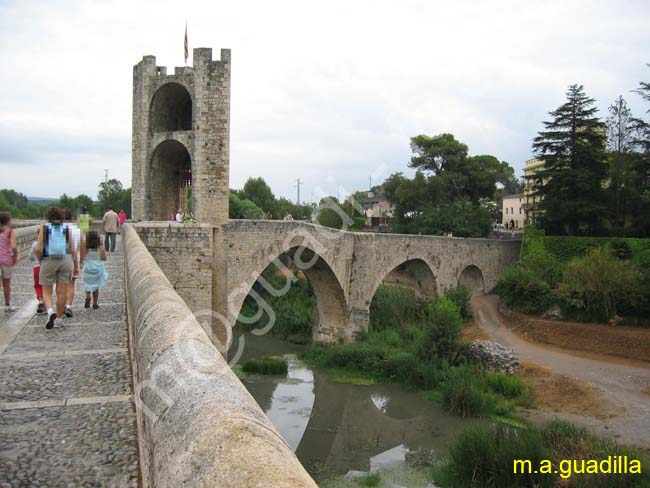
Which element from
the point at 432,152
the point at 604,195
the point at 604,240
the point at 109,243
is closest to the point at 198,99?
the point at 109,243

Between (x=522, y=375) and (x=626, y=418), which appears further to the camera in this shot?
(x=522, y=375)

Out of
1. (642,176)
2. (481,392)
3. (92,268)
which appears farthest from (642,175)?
(92,268)

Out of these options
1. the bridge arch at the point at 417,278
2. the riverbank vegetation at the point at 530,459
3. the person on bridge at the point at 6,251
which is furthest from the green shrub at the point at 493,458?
the bridge arch at the point at 417,278

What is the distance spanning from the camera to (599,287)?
1873 cm

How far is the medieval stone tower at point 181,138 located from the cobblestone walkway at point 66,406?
929cm

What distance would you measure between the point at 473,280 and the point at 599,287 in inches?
439

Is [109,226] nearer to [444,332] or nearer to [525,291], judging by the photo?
[444,332]

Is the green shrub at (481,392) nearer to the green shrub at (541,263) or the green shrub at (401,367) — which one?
the green shrub at (401,367)

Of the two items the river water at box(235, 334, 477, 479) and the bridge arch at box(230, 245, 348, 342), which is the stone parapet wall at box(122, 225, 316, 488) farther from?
the bridge arch at box(230, 245, 348, 342)

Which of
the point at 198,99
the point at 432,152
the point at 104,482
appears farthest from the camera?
the point at 432,152

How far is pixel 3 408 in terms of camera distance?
9.96 feet

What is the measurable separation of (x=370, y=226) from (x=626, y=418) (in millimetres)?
33405

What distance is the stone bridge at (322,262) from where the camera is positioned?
10945mm

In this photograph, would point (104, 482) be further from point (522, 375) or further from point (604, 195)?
point (604, 195)
